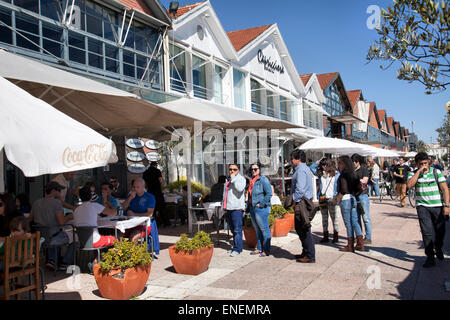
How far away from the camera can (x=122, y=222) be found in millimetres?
6070

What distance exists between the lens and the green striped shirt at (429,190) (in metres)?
5.92

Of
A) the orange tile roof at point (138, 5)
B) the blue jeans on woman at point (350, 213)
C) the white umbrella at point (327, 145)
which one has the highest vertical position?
the orange tile roof at point (138, 5)

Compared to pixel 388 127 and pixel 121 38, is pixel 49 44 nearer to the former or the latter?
pixel 121 38

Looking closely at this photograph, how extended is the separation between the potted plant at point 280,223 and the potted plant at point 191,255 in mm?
3159

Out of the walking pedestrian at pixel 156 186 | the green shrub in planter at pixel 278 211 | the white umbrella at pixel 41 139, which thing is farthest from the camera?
the walking pedestrian at pixel 156 186

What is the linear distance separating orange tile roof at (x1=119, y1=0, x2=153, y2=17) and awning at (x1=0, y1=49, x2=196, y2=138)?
5.79m

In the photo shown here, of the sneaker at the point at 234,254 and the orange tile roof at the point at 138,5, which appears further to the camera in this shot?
the orange tile roof at the point at 138,5

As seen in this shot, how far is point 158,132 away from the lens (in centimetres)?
1052

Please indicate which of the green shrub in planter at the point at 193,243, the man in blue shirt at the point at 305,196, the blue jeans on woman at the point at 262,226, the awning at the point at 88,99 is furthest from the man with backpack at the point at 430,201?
the awning at the point at 88,99

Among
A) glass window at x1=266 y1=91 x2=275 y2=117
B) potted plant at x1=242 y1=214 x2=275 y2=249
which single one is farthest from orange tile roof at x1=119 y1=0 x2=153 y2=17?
glass window at x1=266 y1=91 x2=275 y2=117

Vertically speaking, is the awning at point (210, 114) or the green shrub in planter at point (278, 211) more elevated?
the awning at point (210, 114)

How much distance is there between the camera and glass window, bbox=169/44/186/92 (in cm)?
1531

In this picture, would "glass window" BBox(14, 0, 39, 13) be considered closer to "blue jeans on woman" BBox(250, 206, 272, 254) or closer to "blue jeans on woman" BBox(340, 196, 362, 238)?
"blue jeans on woman" BBox(250, 206, 272, 254)

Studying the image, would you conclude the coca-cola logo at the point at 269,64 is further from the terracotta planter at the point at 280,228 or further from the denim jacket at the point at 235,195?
the denim jacket at the point at 235,195
